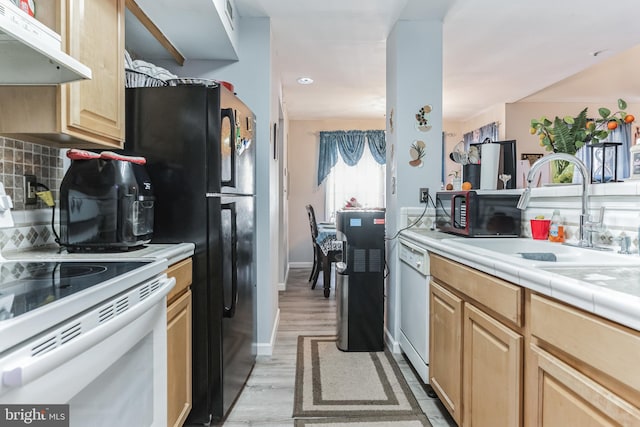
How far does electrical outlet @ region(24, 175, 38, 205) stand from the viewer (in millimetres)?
1575

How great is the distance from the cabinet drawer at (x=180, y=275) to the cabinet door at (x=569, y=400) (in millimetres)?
1269

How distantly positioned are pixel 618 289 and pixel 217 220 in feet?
4.90

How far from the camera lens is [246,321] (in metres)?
2.35

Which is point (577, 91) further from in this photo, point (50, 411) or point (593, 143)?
point (50, 411)

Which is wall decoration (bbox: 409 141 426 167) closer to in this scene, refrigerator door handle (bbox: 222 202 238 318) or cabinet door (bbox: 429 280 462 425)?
cabinet door (bbox: 429 280 462 425)

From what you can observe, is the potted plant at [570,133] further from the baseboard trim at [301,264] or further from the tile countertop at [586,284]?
the baseboard trim at [301,264]

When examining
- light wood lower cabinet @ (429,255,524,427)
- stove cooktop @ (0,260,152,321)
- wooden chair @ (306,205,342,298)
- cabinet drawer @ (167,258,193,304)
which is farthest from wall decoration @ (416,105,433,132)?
wooden chair @ (306,205,342,298)

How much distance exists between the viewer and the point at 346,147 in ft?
21.5

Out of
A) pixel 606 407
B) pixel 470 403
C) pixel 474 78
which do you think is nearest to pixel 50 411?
pixel 606 407

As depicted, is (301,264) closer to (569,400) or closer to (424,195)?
(424,195)

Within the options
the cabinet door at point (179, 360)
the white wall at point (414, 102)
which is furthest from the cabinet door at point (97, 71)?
the white wall at point (414, 102)

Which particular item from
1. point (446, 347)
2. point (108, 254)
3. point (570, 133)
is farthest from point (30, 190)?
point (570, 133)

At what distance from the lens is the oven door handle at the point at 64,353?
61cm

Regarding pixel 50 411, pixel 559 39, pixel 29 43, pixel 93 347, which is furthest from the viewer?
pixel 559 39
